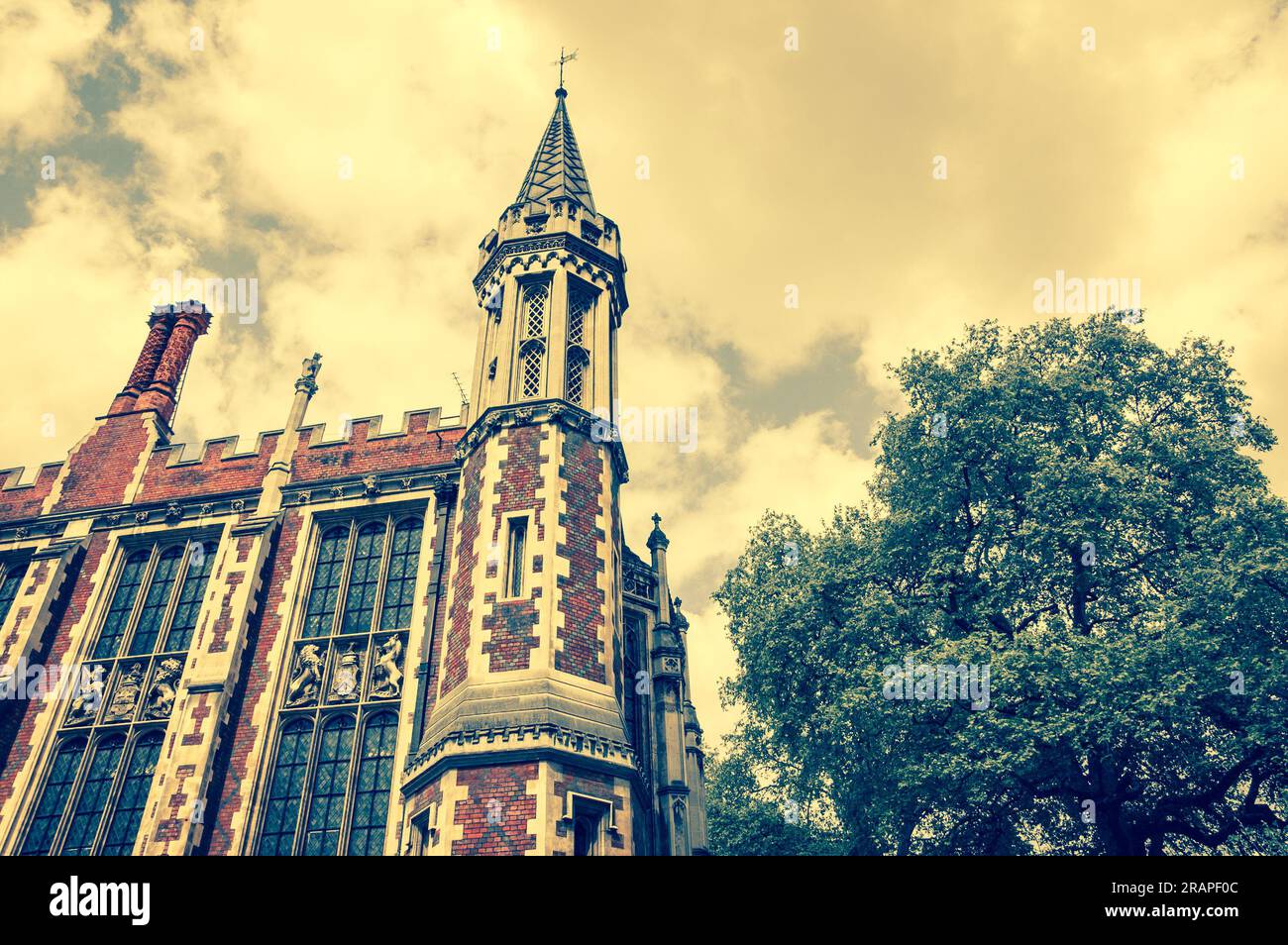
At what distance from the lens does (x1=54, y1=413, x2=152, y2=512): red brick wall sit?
2092 cm

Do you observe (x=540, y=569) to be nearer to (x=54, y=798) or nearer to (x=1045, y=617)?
(x=1045, y=617)

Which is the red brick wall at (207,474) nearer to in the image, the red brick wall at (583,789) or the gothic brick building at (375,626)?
the gothic brick building at (375,626)

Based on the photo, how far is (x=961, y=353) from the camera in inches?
741

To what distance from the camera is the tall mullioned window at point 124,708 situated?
52.7 feet

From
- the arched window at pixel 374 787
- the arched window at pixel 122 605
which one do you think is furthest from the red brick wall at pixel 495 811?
the arched window at pixel 122 605

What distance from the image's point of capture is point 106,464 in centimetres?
2153

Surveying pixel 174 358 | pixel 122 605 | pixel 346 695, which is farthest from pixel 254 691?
pixel 174 358

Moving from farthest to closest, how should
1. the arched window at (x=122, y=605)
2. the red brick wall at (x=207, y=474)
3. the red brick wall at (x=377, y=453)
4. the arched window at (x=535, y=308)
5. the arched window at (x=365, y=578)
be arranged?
the red brick wall at (x=207, y=474) < the red brick wall at (x=377, y=453) < the arched window at (x=535, y=308) < the arched window at (x=122, y=605) < the arched window at (x=365, y=578)

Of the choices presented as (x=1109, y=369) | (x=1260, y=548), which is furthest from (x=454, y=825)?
(x=1109, y=369)

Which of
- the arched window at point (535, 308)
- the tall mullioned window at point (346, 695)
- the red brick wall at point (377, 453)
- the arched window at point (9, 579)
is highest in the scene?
the arched window at point (535, 308)

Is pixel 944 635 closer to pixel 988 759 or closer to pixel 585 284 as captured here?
pixel 988 759

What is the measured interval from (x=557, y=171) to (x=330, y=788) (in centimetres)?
1658

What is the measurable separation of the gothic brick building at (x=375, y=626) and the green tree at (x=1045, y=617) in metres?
4.00
